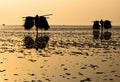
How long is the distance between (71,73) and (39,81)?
4.18 m

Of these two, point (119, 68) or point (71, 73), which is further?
point (119, 68)

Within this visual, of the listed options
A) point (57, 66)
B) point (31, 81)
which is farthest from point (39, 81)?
point (57, 66)

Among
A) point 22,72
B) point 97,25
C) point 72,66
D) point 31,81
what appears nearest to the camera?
point 31,81

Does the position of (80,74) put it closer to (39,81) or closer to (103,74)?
(103,74)

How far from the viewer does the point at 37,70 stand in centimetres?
2880

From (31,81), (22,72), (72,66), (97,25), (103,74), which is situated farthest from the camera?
(97,25)

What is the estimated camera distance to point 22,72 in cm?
2791

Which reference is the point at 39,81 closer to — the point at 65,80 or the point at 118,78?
the point at 65,80

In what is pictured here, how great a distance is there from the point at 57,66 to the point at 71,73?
15.0ft

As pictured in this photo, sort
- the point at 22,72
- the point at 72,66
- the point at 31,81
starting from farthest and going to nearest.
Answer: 1. the point at 72,66
2. the point at 22,72
3. the point at 31,81

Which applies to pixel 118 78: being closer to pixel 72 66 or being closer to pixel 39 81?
pixel 39 81

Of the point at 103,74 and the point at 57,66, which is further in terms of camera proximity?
the point at 57,66

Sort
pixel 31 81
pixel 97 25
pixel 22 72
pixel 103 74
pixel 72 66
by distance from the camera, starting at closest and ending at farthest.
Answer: pixel 31 81 → pixel 103 74 → pixel 22 72 → pixel 72 66 → pixel 97 25

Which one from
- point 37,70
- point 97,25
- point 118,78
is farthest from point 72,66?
point 97,25
